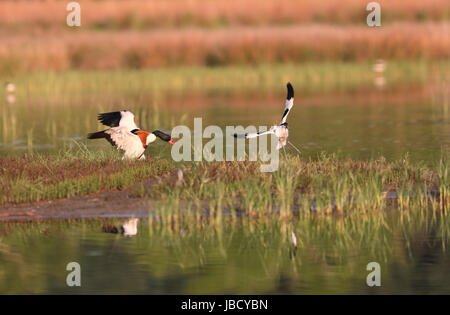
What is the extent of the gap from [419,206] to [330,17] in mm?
38923

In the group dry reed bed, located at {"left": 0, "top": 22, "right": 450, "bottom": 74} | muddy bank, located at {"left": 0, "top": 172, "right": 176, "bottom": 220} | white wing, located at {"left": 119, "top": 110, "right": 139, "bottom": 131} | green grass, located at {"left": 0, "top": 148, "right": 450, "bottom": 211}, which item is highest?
dry reed bed, located at {"left": 0, "top": 22, "right": 450, "bottom": 74}

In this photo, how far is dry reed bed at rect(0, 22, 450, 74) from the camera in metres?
43.4

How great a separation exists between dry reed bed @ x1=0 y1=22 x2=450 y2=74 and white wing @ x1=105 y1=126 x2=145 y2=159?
85.6 feet

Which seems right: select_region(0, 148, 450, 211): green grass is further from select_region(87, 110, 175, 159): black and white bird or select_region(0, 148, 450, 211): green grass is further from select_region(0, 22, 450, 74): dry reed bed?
select_region(0, 22, 450, 74): dry reed bed

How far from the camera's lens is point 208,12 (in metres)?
53.2

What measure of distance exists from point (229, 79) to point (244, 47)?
4.26m

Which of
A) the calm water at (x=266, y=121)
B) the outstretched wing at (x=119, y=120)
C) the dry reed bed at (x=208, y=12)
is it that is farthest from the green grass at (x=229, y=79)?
the outstretched wing at (x=119, y=120)

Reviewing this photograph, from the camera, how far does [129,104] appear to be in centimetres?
3127

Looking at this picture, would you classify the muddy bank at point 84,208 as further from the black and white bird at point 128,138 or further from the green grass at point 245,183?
the black and white bird at point 128,138

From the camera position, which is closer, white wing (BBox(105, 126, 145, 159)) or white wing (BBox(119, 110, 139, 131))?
white wing (BBox(105, 126, 145, 159))

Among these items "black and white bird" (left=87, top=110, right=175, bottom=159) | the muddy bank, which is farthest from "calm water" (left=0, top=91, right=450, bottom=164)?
the muddy bank

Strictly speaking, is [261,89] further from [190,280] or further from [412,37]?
[190,280]

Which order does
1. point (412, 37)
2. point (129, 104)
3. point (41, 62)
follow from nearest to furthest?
point (129, 104) → point (41, 62) → point (412, 37)

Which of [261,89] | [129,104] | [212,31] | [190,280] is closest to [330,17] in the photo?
[212,31]
